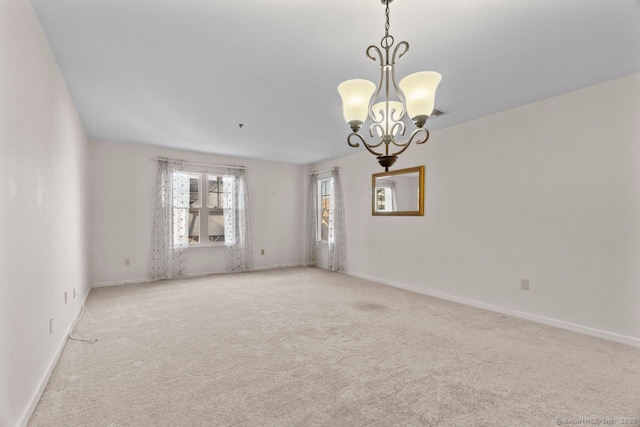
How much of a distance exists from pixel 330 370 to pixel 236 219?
446 centimetres

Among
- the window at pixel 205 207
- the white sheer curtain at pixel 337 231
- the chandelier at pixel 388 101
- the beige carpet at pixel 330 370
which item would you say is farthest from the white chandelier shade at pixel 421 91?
the window at pixel 205 207

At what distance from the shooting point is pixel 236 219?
6121 millimetres

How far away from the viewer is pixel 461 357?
94.9 inches

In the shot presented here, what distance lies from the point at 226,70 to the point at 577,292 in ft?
13.3

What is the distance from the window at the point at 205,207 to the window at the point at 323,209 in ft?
6.99

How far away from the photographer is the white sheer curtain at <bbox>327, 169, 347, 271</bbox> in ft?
19.7

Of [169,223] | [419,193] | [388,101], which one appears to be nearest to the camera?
[388,101]

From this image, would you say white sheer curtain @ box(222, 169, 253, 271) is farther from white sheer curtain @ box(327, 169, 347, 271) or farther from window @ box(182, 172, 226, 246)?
white sheer curtain @ box(327, 169, 347, 271)

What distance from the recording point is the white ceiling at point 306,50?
1.81 m

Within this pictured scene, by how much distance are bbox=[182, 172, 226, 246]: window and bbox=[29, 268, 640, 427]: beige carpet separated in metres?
2.25

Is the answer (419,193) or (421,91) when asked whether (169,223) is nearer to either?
(419,193)

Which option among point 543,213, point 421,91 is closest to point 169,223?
point 421,91

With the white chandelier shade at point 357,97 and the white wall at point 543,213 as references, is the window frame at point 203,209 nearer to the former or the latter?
the white wall at point 543,213

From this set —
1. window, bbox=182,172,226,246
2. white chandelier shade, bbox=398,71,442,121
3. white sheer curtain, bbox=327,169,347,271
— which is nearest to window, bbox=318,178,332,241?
white sheer curtain, bbox=327,169,347,271
